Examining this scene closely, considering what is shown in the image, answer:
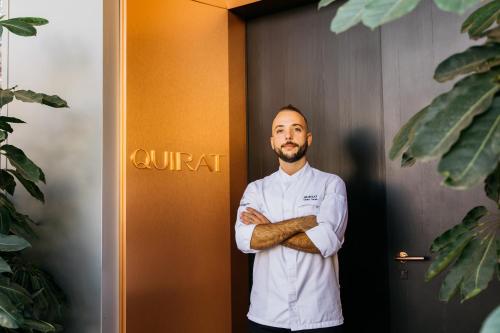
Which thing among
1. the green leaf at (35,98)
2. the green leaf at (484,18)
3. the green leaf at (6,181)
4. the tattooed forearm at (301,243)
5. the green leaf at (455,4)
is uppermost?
the green leaf at (35,98)

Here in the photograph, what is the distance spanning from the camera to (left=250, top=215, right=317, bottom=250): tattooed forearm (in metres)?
2.75

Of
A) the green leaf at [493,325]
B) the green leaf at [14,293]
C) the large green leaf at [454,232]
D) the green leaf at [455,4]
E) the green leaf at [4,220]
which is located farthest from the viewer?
the green leaf at [4,220]

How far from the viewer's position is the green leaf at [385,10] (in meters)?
0.97

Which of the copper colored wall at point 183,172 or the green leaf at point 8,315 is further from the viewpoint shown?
the copper colored wall at point 183,172

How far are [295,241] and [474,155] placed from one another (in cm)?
178

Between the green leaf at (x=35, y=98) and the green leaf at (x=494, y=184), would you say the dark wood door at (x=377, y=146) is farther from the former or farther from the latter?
the green leaf at (x=494, y=184)

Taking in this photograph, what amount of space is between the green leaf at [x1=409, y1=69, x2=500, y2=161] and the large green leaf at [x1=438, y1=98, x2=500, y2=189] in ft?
0.05

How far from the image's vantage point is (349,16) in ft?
3.46

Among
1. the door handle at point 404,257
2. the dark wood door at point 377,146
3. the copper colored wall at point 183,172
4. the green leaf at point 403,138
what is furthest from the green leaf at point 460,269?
the copper colored wall at point 183,172

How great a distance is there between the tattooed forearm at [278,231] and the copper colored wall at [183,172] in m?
0.79

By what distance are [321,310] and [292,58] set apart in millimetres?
1667

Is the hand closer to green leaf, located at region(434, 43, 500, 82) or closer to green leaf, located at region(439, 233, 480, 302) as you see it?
green leaf, located at region(439, 233, 480, 302)

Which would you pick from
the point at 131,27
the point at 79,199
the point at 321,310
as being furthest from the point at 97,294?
the point at 131,27

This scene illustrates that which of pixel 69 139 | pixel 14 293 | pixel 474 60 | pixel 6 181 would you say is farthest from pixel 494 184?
pixel 69 139
